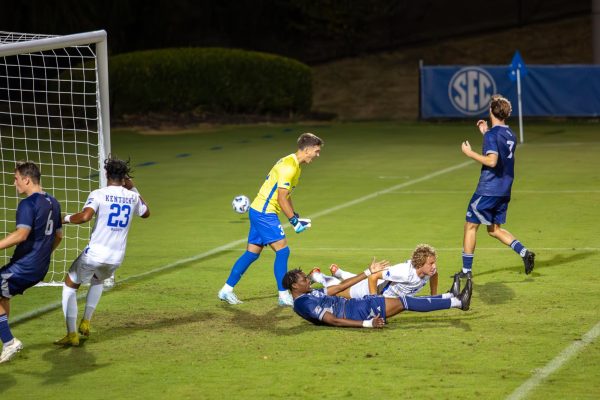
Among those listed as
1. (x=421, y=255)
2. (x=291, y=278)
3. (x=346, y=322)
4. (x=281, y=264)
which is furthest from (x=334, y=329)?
(x=281, y=264)

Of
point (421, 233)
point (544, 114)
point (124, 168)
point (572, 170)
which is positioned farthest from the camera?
point (544, 114)

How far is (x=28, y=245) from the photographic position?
34.2 feet

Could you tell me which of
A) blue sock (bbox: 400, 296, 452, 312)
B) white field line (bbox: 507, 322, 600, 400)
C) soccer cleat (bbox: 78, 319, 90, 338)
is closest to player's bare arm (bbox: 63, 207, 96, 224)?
soccer cleat (bbox: 78, 319, 90, 338)

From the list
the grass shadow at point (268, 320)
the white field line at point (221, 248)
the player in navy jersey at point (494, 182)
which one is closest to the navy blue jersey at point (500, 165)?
the player in navy jersey at point (494, 182)

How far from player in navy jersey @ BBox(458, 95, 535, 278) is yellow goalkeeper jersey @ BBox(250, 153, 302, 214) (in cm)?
203

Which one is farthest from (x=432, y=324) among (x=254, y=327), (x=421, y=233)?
(x=421, y=233)

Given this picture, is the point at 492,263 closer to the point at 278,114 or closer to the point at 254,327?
the point at 254,327

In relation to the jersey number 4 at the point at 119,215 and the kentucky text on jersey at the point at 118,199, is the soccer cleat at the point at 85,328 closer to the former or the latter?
the jersey number 4 at the point at 119,215

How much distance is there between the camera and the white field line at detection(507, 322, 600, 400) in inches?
361

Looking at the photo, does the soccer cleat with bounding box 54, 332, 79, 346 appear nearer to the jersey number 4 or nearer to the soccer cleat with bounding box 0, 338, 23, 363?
the soccer cleat with bounding box 0, 338, 23, 363

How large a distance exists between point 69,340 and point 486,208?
5.13 meters

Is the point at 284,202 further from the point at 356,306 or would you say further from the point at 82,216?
the point at 82,216

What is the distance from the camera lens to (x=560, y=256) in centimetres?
1520

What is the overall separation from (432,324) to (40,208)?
3.89 m
